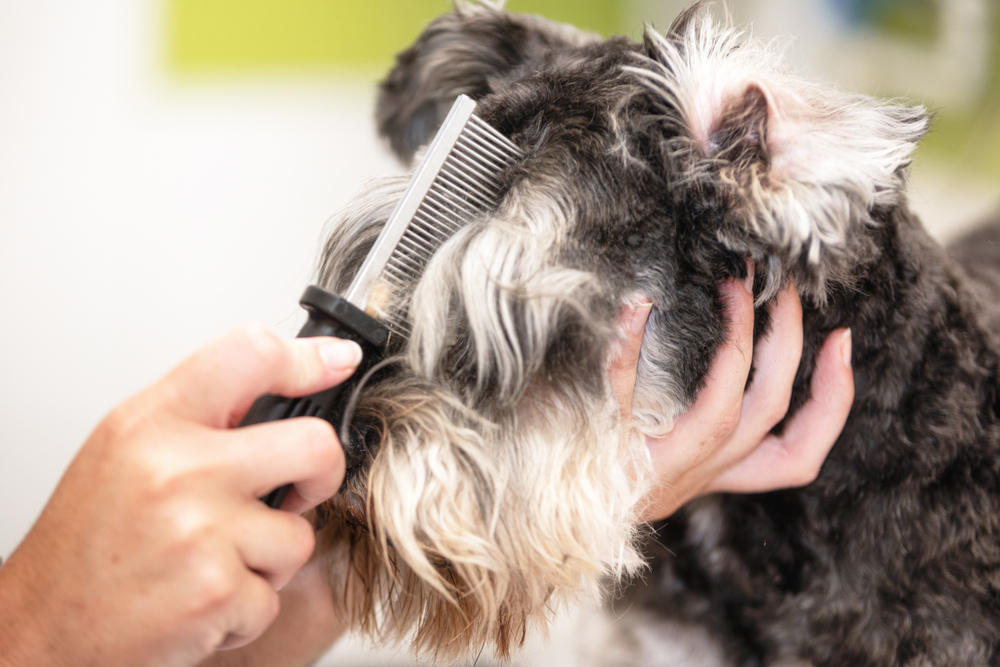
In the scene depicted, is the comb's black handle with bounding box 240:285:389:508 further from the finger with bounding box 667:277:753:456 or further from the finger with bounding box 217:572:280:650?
the finger with bounding box 667:277:753:456

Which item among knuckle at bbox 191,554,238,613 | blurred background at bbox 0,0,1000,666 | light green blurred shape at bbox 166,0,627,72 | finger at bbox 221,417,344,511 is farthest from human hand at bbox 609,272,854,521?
light green blurred shape at bbox 166,0,627,72

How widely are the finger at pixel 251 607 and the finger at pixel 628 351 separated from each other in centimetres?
40

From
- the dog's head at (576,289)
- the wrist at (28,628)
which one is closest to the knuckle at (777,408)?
the dog's head at (576,289)

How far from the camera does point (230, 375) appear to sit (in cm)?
56

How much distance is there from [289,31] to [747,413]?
5.39 ft

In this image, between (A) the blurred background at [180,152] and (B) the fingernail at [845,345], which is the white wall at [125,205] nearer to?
(A) the blurred background at [180,152]

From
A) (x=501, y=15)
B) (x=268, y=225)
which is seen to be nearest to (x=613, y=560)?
(x=501, y=15)

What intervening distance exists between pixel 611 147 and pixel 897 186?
309 millimetres

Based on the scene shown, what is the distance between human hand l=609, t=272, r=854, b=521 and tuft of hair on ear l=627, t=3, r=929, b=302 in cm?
7

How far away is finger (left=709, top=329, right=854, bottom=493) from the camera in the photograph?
90cm

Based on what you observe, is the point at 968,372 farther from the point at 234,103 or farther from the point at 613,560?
the point at 234,103

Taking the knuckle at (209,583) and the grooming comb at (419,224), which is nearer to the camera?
the knuckle at (209,583)

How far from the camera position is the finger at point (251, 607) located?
552mm

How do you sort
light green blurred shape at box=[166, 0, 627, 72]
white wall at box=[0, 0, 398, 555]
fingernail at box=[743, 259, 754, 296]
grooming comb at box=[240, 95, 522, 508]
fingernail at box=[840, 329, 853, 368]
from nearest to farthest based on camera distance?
grooming comb at box=[240, 95, 522, 508]
fingernail at box=[743, 259, 754, 296]
fingernail at box=[840, 329, 853, 368]
white wall at box=[0, 0, 398, 555]
light green blurred shape at box=[166, 0, 627, 72]
